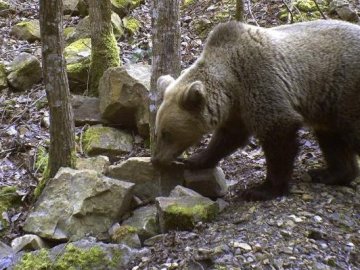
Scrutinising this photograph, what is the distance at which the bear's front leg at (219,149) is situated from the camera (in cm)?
587

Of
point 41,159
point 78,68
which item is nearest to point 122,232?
point 41,159

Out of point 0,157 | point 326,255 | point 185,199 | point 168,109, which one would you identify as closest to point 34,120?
point 0,157

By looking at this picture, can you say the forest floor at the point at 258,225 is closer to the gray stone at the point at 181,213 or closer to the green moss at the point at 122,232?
the gray stone at the point at 181,213

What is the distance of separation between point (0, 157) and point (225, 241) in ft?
14.5

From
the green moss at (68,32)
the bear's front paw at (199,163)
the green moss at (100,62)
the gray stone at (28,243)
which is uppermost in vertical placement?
the green moss at (68,32)

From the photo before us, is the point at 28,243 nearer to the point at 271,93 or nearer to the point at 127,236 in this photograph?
the point at 127,236

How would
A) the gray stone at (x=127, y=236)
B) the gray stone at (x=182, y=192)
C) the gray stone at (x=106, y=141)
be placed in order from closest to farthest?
the gray stone at (x=127, y=236) < the gray stone at (x=182, y=192) < the gray stone at (x=106, y=141)

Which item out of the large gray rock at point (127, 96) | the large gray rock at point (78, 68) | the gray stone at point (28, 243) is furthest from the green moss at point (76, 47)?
the gray stone at point (28, 243)

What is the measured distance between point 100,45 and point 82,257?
5.78 metres

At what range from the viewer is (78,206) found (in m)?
5.28

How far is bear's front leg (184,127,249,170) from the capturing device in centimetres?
587

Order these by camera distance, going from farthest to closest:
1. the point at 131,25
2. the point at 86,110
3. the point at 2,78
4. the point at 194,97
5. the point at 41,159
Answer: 1. the point at 131,25
2. the point at 2,78
3. the point at 86,110
4. the point at 41,159
5. the point at 194,97

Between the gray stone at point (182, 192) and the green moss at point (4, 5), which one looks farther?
the green moss at point (4, 5)

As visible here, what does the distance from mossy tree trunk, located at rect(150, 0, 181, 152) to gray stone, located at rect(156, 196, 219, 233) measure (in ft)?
4.80
